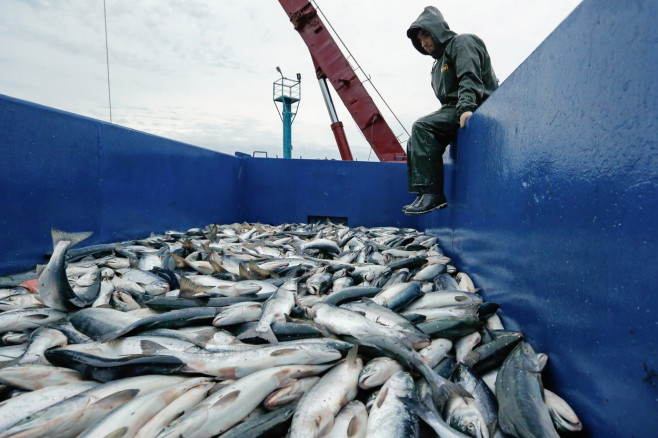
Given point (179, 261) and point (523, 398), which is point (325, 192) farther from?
point (523, 398)

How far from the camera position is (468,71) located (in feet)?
12.1

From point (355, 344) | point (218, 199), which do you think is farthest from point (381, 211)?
point (355, 344)

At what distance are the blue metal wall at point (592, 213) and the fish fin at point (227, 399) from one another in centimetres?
130

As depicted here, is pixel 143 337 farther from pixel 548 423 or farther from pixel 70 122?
pixel 70 122

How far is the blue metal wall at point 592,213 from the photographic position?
1.05 metres

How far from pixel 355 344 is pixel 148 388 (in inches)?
37.8

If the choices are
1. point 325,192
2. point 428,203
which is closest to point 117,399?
point 428,203

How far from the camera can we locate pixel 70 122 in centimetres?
402

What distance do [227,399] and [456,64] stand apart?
146 inches

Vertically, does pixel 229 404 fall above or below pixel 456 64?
below

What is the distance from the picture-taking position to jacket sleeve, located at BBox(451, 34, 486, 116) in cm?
367

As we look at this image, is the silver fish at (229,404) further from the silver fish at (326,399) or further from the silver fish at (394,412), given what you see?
the silver fish at (394,412)

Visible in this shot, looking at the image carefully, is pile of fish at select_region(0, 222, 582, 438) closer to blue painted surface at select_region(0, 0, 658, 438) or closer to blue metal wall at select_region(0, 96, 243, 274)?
blue painted surface at select_region(0, 0, 658, 438)

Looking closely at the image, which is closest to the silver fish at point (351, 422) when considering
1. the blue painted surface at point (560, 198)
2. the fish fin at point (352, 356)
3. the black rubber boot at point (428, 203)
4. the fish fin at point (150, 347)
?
the fish fin at point (352, 356)
